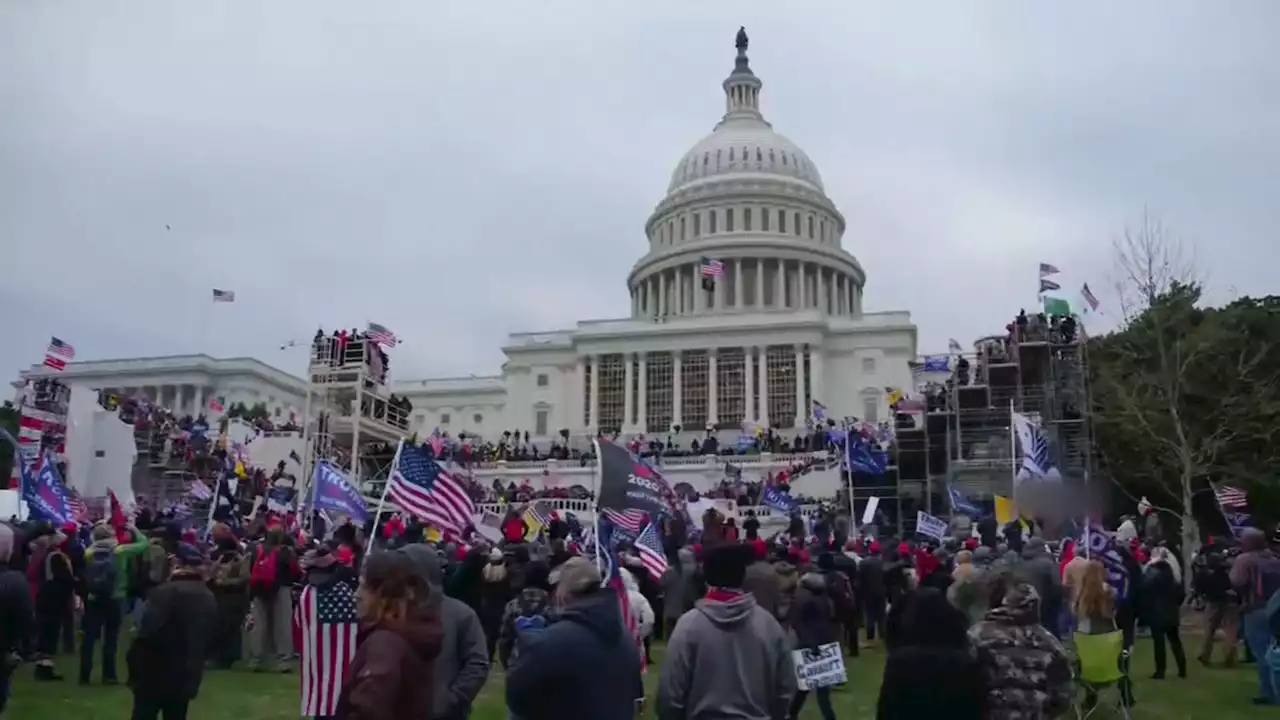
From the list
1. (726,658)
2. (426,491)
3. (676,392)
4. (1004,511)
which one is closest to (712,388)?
(676,392)

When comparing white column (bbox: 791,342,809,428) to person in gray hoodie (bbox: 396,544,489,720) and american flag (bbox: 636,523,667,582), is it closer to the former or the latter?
american flag (bbox: 636,523,667,582)

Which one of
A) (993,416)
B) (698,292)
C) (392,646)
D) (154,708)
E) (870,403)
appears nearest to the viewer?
(392,646)

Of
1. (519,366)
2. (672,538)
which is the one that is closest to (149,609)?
(672,538)

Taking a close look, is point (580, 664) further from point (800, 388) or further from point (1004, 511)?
point (800, 388)

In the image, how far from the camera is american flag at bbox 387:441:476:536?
12664 mm

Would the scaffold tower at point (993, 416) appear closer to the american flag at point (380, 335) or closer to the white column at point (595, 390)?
the american flag at point (380, 335)

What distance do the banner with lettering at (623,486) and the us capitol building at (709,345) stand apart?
55293 mm

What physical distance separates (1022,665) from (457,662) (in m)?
3.00

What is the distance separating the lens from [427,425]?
91188mm

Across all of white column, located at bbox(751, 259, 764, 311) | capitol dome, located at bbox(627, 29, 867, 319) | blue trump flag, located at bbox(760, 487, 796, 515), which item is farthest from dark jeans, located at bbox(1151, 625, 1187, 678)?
white column, located at bbox(751, 259, 764, 311)

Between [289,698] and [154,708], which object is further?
[289,698]

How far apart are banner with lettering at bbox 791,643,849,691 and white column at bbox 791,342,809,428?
59256mm

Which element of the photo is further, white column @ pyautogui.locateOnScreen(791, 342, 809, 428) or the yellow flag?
white column @ pyautogui.locateOnScreen(791, 342, 809, 428)

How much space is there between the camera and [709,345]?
234 feet
